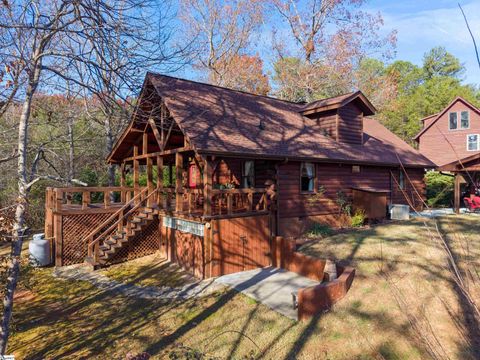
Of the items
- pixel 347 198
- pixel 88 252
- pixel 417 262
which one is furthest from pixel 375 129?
pixel 88 252

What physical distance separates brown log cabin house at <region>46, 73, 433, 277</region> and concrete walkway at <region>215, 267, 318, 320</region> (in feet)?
1.49

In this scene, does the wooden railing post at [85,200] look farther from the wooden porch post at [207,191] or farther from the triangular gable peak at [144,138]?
the wooden porch post at [207,191]

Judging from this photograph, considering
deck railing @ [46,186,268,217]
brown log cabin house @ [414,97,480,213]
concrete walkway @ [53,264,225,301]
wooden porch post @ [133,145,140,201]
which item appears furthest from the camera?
brown log cabin house @ [414,97,480,213]

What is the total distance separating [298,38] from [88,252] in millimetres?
24428

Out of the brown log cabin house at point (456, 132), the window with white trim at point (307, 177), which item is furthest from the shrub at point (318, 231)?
the brown log cabin house at point (456, 132)

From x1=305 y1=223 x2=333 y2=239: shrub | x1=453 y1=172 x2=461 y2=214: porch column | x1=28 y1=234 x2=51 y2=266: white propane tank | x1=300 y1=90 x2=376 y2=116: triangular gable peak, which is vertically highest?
x1=300 y1=90 x2=376 y2=116: triangular gable peak

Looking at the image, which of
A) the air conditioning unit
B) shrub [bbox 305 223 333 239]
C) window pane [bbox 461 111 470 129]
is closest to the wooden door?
shrub [bbox 305 223 333 239]

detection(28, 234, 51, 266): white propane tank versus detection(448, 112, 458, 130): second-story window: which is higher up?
detection(448, 112, 458, 130): second-story window

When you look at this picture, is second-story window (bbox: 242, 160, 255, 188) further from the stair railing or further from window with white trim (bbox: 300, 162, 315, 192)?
the stair railing

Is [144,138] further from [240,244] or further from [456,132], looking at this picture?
[456,132]

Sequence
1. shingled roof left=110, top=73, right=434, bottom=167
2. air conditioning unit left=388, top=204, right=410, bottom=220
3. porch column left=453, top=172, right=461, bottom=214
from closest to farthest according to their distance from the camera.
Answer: shingled roof left=110, top=73, right=434, bottom=167
air conditioning unit left=388, top=204, right=410, bottom=220
porch column left=453, top=172, right=461, bottom=214

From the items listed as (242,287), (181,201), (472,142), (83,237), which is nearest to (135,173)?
(83,237)

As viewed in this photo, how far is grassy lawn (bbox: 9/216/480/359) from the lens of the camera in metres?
5.86

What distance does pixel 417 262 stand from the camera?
8422 mm
